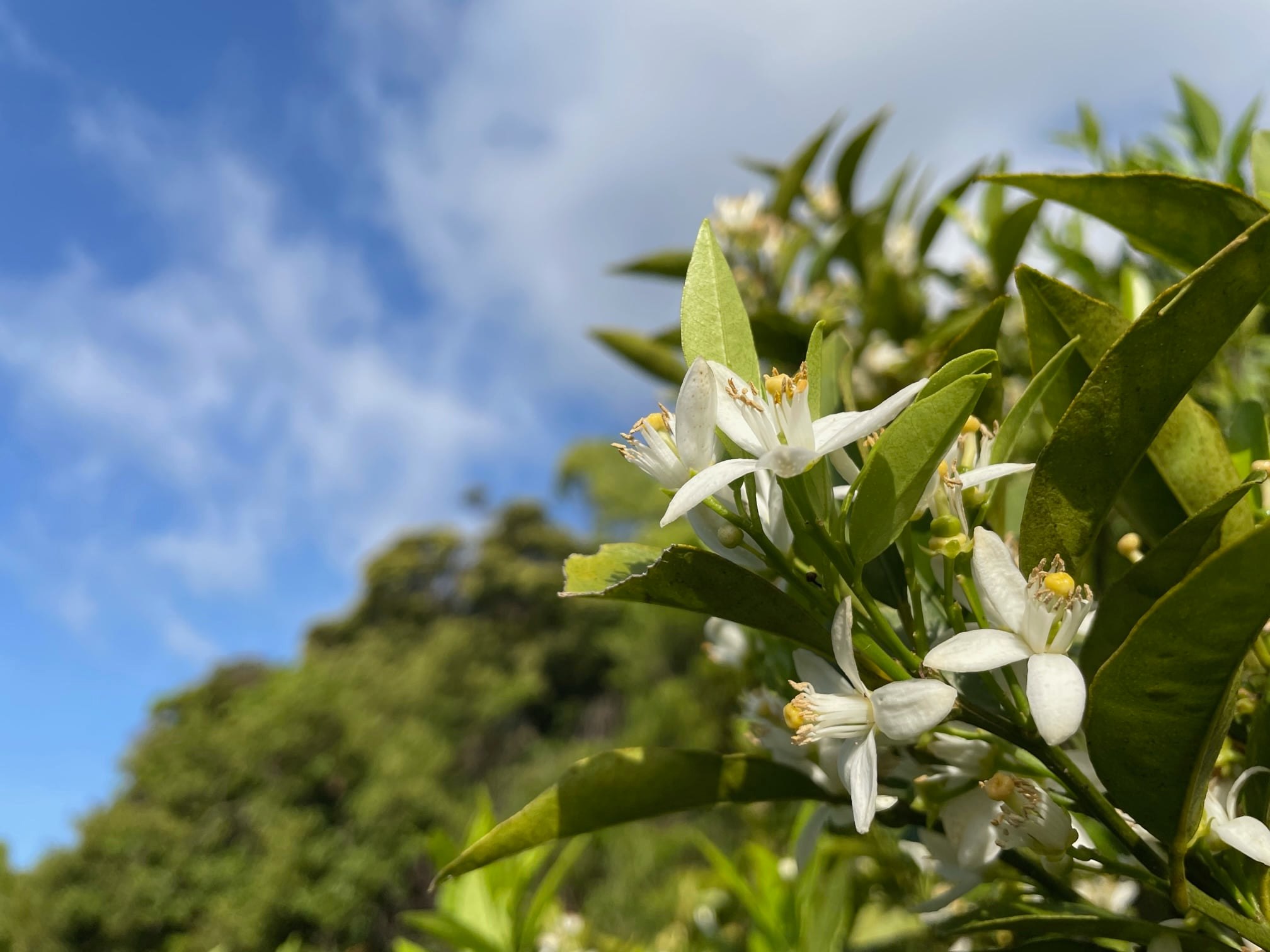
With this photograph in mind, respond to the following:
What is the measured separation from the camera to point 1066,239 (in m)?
1.85

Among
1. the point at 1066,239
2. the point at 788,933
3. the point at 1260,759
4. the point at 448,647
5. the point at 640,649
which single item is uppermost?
the point at 448,647

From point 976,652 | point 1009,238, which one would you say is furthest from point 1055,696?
point 1009,238

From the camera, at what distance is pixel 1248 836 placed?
47 centimetres

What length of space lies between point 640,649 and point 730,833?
5178 millimetres

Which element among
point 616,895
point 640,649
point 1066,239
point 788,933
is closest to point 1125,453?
point 788,933

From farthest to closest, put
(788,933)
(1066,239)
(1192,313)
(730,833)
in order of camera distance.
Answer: (730,833) → (1066,239) → (788,933) → (1192,313)

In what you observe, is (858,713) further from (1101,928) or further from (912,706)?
(1101,928)

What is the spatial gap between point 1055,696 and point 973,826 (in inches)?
8.4

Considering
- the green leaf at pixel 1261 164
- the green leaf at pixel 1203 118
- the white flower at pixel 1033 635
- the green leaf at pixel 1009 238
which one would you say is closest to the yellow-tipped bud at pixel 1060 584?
the white flower at pixel 1033 635

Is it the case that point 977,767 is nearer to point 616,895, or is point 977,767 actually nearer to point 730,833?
point 730,833

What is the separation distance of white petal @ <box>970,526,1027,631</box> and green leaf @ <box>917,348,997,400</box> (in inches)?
3.5

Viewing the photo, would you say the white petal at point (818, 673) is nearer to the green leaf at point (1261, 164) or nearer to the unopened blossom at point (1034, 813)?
the unopened blossom at point (1034, 813)

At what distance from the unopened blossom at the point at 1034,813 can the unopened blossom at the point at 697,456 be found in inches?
7.7

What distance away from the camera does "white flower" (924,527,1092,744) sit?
42 cm
